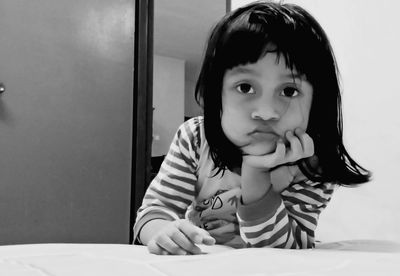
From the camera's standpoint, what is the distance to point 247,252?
0.52 meters

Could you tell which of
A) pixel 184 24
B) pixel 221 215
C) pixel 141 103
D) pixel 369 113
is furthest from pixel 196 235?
pixel 184 24

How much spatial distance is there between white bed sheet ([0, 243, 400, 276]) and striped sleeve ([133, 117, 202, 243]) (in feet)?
0.74

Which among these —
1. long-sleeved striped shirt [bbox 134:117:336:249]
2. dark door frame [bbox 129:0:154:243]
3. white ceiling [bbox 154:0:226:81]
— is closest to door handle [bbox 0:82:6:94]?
dark door frame [bbox 129:0:154:243]

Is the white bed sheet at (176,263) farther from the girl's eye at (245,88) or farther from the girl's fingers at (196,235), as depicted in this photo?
the girl's eye at (245,88)

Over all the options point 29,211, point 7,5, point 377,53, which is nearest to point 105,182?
point 29,211

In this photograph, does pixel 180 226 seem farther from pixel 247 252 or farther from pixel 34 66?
pixel 34 66

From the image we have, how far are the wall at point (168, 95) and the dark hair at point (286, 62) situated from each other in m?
3.97

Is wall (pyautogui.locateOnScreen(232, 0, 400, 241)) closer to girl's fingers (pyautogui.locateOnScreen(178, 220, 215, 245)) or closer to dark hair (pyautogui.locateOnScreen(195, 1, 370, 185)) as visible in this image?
dark hair (pyautogui.locateOnScreen(195, 1, 370, 185))

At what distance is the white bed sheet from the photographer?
1.33 feet

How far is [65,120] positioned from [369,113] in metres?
1.23

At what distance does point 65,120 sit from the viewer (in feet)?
6.00

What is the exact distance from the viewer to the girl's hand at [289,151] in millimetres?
557

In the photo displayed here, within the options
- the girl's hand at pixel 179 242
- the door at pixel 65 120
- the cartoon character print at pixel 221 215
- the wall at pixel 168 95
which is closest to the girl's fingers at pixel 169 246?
the girl's hand at pixel 179 242

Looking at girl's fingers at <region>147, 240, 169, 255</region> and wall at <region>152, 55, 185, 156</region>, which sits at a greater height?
wall at <region>152, 55, 185, 156</region>
